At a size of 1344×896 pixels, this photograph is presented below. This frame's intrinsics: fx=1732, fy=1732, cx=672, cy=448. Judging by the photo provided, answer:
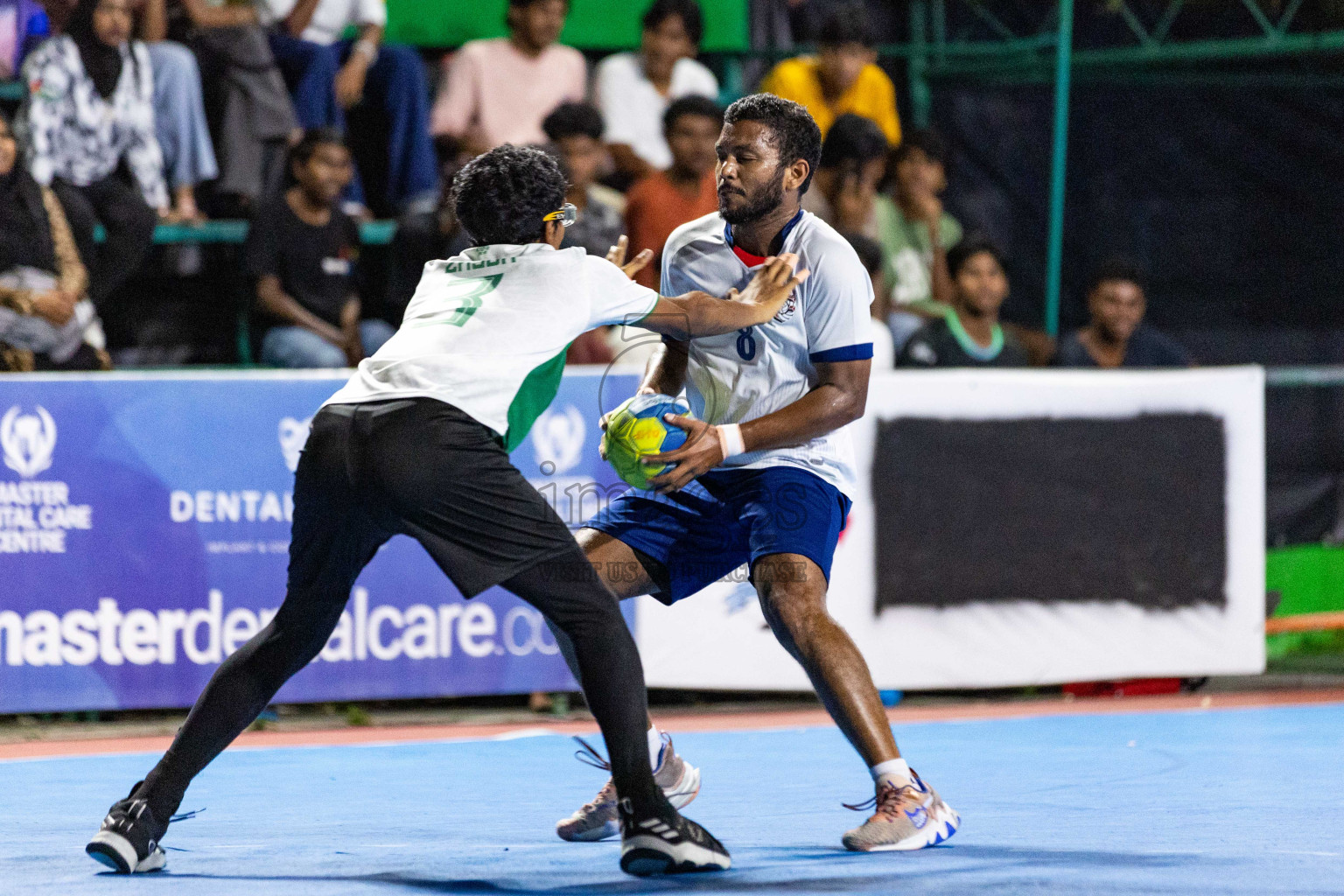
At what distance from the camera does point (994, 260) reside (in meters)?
10.3

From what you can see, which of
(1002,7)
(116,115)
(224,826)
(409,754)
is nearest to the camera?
(224,826)

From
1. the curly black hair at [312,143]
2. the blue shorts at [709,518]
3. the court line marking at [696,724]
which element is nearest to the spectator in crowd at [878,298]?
the court line marking at [696,724]

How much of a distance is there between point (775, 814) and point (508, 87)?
20.8 feet

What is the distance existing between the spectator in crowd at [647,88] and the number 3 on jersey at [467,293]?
257 inches

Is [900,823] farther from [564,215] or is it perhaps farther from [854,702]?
[564,215]

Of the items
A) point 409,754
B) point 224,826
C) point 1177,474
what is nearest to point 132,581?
point 409,754

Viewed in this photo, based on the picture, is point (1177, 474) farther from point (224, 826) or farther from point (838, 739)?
point (224, 826)

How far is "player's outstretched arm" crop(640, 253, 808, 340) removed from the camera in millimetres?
4848

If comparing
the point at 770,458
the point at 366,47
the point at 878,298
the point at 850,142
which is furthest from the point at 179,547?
the point at 850,142

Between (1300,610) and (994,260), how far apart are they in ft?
8.79

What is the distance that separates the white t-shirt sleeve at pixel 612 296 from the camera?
15.3 feet

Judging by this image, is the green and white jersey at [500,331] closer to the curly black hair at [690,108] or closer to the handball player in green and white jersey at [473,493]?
the handball player in green and white jersey at [473,493]

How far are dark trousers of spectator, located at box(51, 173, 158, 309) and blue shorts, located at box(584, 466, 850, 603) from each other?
5.03 meters

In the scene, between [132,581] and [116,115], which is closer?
[132,581]
